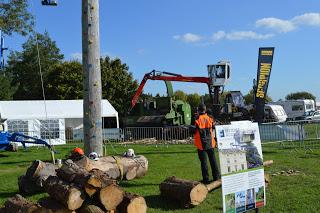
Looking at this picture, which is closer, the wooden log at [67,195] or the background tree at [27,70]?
the wooden log at [67,195]

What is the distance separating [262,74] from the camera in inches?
907

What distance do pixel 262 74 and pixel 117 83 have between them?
31.0 metres

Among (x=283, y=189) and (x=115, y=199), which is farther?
(x=283, y=189)

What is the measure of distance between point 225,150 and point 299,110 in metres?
48.1

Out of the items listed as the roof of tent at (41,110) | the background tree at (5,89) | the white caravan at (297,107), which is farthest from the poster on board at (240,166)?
the background tree at (5,89)

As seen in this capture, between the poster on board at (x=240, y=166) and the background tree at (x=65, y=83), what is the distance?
44937mm

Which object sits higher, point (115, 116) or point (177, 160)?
point (115, 116)

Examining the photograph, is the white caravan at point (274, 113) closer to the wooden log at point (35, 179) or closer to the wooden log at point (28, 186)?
the wooden log at point (35, 179)

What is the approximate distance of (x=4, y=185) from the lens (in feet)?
36.6

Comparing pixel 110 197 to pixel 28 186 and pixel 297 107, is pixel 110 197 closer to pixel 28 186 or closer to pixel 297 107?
pixel 28 186

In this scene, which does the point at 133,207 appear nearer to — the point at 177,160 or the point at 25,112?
the point at 177,160

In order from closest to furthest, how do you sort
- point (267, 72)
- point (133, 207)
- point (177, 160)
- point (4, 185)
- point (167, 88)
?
point (133, 207)
point (4, 185)
point (177, 160)
point (267, 72)
point (167, 88)

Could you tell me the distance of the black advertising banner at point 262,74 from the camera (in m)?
22.8

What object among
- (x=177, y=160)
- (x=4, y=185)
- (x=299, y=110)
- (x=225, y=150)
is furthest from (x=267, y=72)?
(x=299, y=110)
